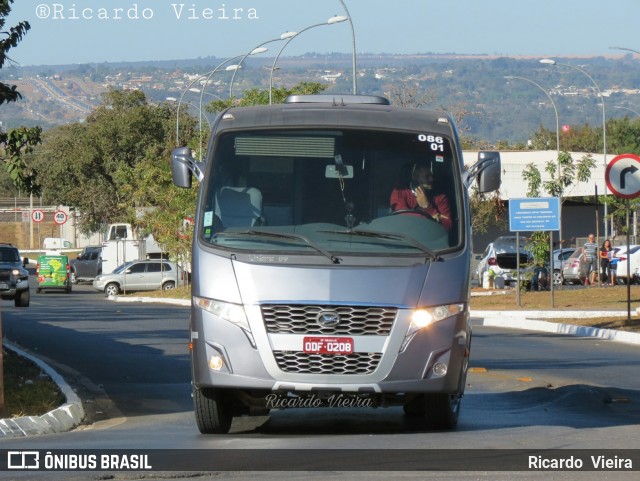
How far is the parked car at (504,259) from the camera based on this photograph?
41406 millimetres

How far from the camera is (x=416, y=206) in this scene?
427 inches

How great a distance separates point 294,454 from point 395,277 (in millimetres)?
1633

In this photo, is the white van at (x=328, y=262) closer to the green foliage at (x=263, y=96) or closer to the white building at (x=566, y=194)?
the green foliage at (x=263, y=96)

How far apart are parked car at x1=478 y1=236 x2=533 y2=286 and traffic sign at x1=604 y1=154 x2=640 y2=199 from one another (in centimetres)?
1702

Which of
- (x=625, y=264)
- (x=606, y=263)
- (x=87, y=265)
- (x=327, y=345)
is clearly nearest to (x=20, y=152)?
(x=327, y=345)

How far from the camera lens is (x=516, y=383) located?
52.6 ft

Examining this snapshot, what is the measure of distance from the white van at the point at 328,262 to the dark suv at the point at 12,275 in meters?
28.2

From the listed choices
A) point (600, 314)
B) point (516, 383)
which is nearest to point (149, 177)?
point (600, 314)

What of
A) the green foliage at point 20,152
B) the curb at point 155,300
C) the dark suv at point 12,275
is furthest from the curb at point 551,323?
the dark suv at point 12,275

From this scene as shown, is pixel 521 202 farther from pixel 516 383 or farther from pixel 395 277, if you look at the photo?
pixel 395 277

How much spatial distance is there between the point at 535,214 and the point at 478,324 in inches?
187

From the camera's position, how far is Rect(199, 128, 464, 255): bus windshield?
34.6 feet

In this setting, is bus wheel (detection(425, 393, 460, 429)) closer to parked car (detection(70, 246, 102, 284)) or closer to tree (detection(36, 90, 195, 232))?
parked car (detection(70, 246, 102, 284))

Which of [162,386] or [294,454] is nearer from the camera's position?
[294,454]
